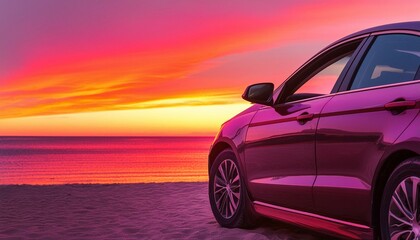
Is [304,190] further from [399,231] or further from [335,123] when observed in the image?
[399,231]

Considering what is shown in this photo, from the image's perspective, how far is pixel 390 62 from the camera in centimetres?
412

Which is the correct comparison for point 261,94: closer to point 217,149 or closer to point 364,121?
point 217,149

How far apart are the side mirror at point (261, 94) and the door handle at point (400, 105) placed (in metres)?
1.80

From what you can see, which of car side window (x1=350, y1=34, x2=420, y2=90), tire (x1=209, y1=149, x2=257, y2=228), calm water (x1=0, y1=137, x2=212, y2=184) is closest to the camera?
car side window (x1=350, y1=34, x2=420, y2=90)

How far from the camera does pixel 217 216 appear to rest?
648 centimetres

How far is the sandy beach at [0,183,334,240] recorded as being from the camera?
6246 mm

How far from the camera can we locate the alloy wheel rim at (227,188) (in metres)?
6.18

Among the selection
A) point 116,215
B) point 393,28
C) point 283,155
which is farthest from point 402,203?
point 116,215

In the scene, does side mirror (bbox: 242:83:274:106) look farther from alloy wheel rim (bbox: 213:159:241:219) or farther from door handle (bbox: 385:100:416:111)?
door handle (bbox: 385:100:416:111)

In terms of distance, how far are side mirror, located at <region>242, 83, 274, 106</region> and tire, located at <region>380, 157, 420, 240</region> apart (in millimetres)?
1905

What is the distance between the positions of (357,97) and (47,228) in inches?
179

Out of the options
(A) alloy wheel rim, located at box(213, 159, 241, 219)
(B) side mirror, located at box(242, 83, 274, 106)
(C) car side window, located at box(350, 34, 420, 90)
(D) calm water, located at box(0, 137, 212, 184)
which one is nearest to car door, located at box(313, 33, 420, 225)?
(C) car side window, located at box(350, 34, 420, 90)

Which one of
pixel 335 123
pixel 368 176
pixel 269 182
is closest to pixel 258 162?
pixel 269 182

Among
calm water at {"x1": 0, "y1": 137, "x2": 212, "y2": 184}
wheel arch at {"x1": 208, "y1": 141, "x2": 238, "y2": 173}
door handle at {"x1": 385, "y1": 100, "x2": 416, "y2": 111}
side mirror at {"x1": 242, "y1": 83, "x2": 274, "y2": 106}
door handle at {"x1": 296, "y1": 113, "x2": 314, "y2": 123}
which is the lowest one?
calm water at {"x1": 0, "y1": 137, "x2": 212, "y2": 184}
